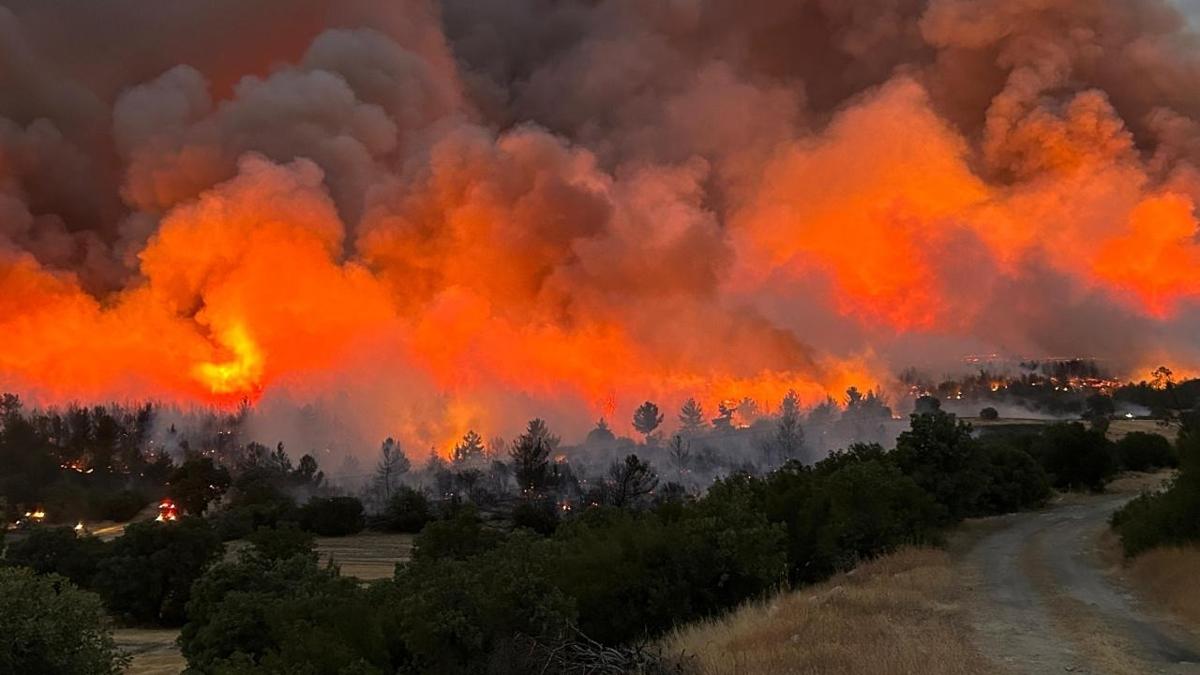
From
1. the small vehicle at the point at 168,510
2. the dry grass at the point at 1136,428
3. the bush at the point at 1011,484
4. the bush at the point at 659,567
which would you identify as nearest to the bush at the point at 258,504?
the small vehicle at the point at 168,510

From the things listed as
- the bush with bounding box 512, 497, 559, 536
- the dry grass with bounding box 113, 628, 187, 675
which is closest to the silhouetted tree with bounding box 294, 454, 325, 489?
the bush with bounding box 512, 497, 559, 536

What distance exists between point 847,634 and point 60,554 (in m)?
47.8

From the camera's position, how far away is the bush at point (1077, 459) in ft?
236

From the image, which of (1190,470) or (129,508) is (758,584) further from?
(129,508)

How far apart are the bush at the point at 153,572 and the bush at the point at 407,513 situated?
115ft

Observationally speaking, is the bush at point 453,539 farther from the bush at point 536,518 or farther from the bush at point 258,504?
the bush at point 536,518

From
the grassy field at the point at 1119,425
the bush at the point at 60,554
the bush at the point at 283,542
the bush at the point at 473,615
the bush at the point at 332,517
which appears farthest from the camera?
the grassy field at the point at 1119,425

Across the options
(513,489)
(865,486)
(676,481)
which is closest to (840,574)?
(865,486)

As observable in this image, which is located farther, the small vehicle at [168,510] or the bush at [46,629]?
the small vehicle at [168,510]

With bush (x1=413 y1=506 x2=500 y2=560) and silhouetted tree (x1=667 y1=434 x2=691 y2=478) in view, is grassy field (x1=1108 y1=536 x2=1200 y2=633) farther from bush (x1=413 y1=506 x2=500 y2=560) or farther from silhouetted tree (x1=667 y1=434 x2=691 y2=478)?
silhouetted tree (x1=667 y1=434 x2=691 y2=478)

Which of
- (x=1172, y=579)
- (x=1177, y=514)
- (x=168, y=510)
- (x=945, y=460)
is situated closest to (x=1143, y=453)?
(x=945, y=460)

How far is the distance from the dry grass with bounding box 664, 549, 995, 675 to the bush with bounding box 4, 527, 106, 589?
4059 cm

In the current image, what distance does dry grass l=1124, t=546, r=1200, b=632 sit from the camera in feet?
68.3

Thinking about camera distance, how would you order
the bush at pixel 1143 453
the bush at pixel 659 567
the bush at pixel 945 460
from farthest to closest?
the bush at pixel 1143 453, the bush at pixel 945 460, the bush at pixel 659 567
